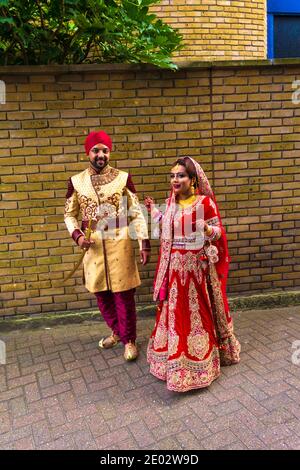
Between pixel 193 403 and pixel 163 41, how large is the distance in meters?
3.01

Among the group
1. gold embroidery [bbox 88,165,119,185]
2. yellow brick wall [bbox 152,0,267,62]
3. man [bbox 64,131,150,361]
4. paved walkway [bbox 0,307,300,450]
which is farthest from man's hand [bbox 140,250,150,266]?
yellow brick wall [bbox 152,0,267,62]

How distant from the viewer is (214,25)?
517cm

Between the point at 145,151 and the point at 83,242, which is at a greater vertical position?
the point at 145,151

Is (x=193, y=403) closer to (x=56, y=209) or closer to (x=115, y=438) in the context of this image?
(x=115, y=438)

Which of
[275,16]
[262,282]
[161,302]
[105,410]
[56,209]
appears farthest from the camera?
[275,16]

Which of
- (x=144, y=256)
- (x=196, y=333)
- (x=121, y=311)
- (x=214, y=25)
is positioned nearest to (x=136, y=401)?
(x=196, y=333)

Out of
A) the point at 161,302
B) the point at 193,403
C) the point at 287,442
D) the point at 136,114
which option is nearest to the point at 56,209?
the point at 136,114

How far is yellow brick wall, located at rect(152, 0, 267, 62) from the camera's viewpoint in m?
5.09

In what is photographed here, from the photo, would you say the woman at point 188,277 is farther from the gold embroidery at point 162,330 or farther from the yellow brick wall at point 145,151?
the yellow brick wall at point 145,151

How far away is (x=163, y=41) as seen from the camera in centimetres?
362

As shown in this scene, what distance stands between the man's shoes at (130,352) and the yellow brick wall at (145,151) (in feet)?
2.69

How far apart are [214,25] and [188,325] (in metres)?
4.09

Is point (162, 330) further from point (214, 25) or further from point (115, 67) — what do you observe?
point (214, 25)

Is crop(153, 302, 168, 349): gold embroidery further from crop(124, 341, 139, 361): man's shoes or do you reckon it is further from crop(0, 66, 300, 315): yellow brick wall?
crop(0, 66, 300, 315): yellow brick wall
